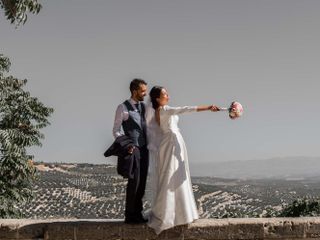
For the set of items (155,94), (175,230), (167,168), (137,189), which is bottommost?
(175,230)

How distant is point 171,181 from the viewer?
4789 mm

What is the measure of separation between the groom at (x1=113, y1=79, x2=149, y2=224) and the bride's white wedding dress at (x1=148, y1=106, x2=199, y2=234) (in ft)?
0.59

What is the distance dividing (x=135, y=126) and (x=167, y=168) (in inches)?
23.0

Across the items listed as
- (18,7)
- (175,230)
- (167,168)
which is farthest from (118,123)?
(18,7)

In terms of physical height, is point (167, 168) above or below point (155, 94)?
below

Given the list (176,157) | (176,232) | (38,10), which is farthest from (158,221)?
(38,10)

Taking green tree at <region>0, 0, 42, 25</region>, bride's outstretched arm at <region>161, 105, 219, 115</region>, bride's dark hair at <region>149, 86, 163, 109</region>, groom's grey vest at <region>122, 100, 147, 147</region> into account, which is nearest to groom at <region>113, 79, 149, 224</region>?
groom's grey vest at <region>122, 100, 147, 147</region>

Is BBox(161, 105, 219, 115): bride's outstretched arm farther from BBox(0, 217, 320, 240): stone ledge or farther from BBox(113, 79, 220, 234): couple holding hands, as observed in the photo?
BBox(0, 217, 320, 240): stone ledge

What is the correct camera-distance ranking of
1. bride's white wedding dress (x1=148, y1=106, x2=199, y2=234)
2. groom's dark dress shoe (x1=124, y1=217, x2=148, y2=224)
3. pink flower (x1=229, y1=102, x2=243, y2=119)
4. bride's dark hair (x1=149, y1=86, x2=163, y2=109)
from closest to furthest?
1. pink flower (x1=229, y1=102, x2=243, y2=119)
2. bride's white wedding dress (x1=148, y1=106, x2=199, y2=234)
3. bride's dark hair (x1=149, y1=86, x2=163, y2=109)
4. groom's dark dress shoe (x1=124, y1=217, x2=148, y2=224)

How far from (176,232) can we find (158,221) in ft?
0.85

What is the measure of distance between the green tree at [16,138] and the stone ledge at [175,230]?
8.08 m

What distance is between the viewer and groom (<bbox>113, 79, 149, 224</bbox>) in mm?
4898

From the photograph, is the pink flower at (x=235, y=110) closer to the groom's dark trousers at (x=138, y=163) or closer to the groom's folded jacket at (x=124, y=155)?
the groom's dark trousers at (x=138, y=163)

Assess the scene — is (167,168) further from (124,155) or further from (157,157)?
(124,155)
